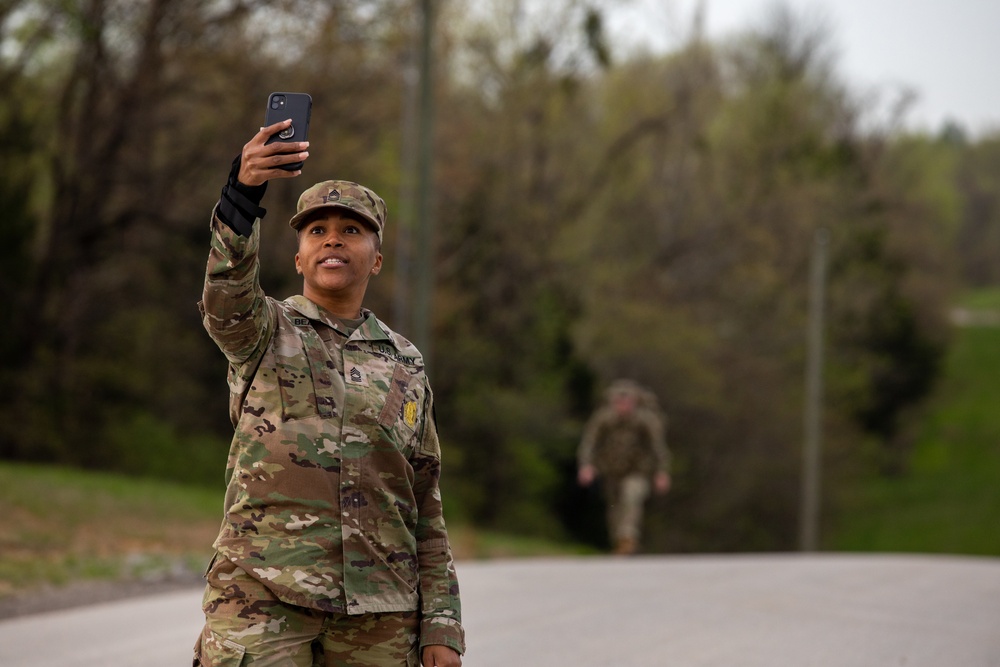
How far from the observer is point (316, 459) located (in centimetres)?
363

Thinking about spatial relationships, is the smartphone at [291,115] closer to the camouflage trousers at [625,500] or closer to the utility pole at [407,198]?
the camouflage trousers at [625,500]

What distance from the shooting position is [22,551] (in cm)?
1427

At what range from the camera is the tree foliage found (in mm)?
25797

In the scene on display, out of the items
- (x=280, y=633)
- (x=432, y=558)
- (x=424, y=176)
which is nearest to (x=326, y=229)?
(x=432, y=558)

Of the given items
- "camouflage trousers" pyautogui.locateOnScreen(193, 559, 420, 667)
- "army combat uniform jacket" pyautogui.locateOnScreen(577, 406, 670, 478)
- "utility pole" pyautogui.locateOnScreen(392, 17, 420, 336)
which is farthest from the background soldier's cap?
"utility pole" pyautogui.locateOnScreen(392, 17, 420, 336)

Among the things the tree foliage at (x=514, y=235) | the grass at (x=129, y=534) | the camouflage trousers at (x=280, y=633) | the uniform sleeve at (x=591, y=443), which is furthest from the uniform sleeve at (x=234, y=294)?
the tree foliage at (x=514, y=235)

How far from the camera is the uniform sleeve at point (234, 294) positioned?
3.42m

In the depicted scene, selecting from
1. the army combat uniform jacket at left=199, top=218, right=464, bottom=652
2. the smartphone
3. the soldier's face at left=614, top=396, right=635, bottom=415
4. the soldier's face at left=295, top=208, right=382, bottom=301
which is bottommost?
the army combat uniform jacket at left=199, top=218, right=464, bottom=652

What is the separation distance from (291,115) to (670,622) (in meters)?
6.65

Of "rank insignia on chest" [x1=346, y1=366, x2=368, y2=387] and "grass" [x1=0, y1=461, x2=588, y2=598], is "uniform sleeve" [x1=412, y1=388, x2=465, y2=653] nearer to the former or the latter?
"rank insignia on chest" [x1=346, y1=366, x2=368, y2=387]

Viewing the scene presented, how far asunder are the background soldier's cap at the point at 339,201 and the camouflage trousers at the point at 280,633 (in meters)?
0.94

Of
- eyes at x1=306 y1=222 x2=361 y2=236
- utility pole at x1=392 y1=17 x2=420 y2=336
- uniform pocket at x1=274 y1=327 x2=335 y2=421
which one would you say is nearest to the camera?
uniform pocket at x1=274 y1=327 x2=335 y2=421

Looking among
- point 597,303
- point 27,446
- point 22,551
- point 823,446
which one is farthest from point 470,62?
point 22,551

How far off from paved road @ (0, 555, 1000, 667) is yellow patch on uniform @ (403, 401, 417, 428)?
13.6 ft
